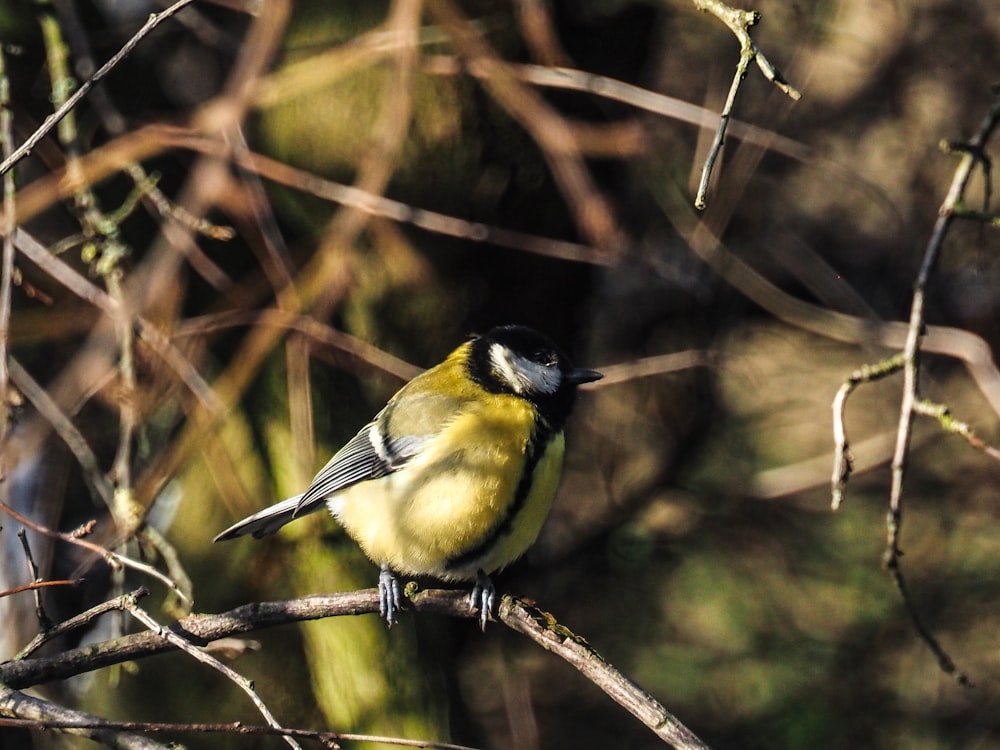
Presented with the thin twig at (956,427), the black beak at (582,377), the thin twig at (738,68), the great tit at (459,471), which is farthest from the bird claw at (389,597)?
the thin twig at (956,427)

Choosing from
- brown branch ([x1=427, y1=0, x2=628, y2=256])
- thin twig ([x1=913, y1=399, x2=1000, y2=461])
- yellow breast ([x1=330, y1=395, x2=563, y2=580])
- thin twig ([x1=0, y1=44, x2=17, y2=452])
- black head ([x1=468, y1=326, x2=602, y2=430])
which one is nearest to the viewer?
thin twig ([x1=913, y1=399, x2=1000, y2=461])

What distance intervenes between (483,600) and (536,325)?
1732 mm

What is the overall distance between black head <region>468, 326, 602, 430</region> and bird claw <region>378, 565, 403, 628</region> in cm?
55

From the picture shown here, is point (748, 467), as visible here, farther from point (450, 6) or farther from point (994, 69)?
point (450, 6)

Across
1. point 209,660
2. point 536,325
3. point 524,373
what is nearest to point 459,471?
point 524,373

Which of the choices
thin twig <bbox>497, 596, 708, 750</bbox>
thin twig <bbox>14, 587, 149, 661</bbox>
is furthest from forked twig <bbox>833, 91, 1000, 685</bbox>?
thin twig <bbox>14, 587, 149, 661</bbox>

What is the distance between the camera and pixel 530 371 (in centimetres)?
292

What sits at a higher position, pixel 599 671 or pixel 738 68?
pixel 738 68

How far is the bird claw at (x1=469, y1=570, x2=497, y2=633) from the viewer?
226cm

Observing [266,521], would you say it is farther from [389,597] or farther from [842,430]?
[842,430]

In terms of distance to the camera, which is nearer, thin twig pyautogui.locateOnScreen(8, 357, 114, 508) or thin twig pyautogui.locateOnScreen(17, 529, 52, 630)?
thin twig pyautogui.locateOnScreen(17, 529, 52, 630)

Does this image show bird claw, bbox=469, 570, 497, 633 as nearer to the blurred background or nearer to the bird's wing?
the bird's wing

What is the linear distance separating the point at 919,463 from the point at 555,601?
1585mm

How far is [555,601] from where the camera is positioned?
4.52 m
